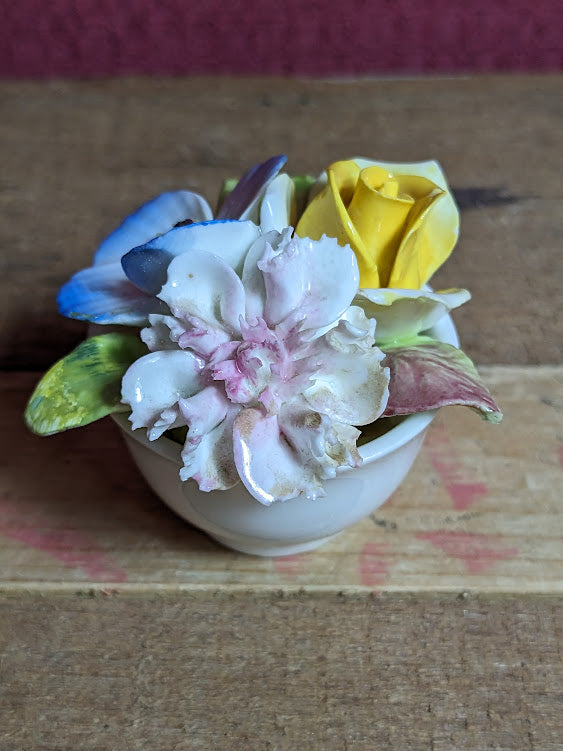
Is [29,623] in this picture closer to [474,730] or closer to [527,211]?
[474,730]

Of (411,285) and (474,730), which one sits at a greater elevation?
(411,285)

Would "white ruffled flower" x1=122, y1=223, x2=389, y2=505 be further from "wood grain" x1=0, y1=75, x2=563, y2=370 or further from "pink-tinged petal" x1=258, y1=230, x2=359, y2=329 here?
"wood grain" x1=0, y1=75, x2=563, y2=370

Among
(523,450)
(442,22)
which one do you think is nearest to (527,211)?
(523,450)

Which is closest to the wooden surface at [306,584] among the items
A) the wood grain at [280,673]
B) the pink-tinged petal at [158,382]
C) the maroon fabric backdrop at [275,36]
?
the wood grain at [280,673]

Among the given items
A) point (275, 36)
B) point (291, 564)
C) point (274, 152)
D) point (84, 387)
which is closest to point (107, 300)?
point (84, 387)

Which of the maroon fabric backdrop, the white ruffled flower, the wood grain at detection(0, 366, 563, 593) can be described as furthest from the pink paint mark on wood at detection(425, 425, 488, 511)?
the maroon fabric backdrop

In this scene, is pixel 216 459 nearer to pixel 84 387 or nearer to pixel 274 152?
pixel 84 387
